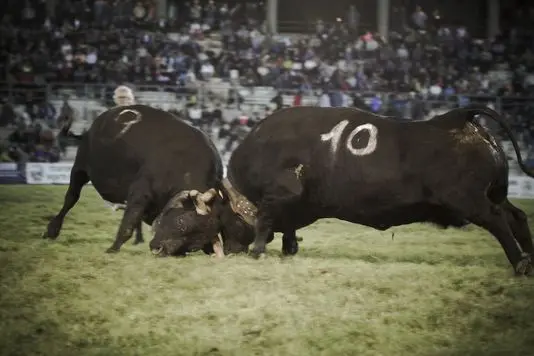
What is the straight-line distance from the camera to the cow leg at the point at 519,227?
6.22 metres

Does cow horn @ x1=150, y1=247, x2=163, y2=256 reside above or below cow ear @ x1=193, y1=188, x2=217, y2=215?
below

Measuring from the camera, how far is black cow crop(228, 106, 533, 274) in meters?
5.89

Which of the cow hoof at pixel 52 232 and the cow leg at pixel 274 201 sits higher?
the cow leg at pixel 274 201

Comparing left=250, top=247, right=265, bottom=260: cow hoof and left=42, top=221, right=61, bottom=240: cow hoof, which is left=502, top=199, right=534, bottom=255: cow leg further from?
left=42, top=221, right=61, bottom=240: cow hoof

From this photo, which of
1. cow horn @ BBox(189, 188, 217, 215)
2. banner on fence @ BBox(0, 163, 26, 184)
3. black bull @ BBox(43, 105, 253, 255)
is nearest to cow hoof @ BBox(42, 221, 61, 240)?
black bull @ BBox(43, 105, 253, 255)

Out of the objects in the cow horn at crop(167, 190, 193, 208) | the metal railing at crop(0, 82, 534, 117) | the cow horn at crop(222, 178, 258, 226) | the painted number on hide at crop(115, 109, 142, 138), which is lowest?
the metal railing at crop(0, 82, 534, 117)

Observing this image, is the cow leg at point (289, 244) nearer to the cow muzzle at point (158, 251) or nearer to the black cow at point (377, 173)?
the black cow at point (377, 173)

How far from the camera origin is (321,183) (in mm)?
6523

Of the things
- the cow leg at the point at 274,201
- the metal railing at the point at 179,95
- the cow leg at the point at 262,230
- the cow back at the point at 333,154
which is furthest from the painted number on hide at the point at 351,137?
the metal railing at the point at 179,95

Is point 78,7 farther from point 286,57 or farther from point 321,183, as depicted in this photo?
point 321,183

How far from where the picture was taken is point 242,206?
684 cm

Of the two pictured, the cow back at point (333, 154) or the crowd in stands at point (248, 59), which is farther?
the crowd in stands at point (248, 59)

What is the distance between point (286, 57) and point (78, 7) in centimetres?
594

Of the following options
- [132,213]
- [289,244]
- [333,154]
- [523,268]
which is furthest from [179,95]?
[523,268]
